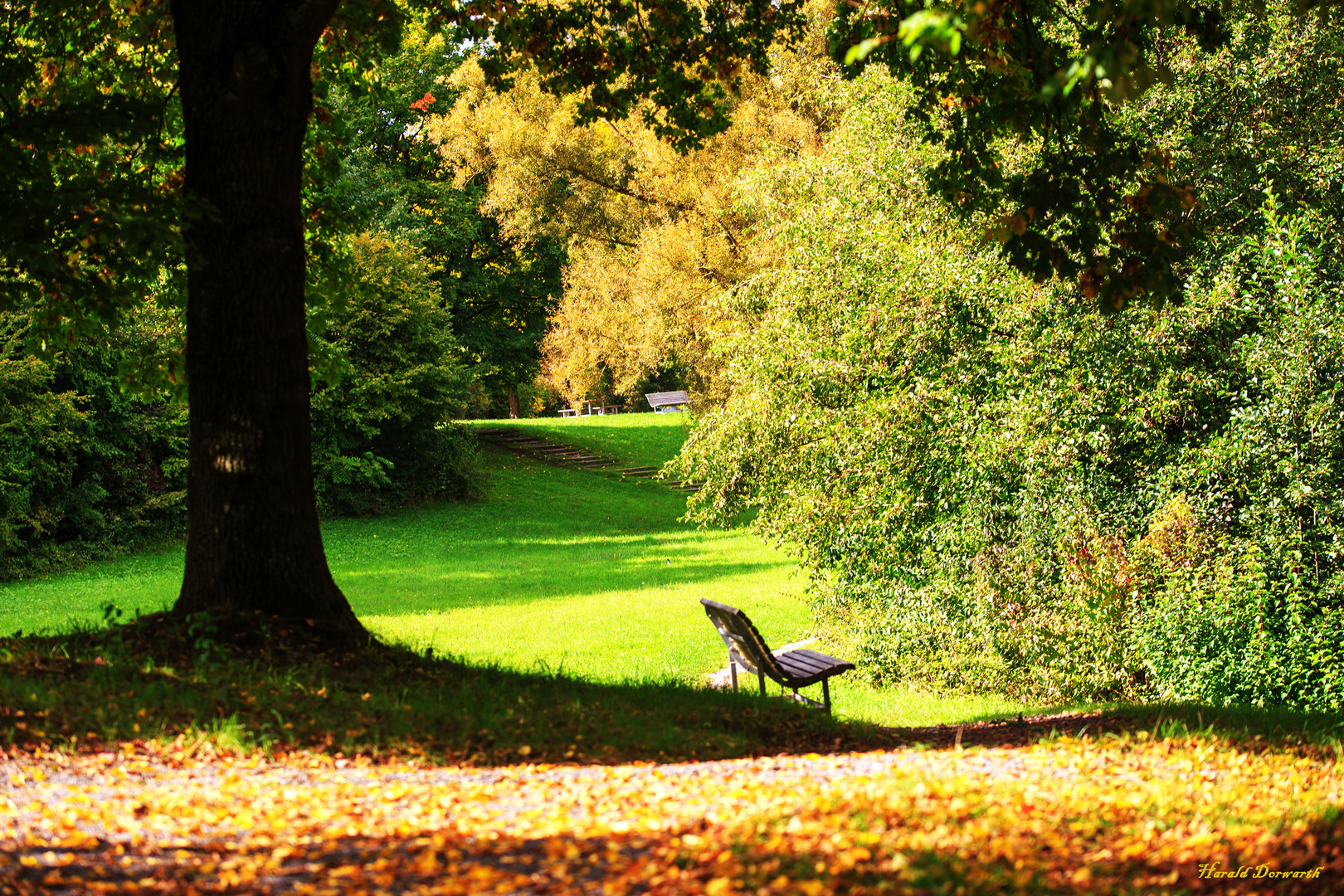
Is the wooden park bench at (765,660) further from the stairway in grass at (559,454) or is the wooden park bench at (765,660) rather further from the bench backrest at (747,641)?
the stairway in grass at (559,454)

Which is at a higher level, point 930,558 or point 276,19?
point 276,19

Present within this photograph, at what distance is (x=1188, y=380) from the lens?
9.28 metres

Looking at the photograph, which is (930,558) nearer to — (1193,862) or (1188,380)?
(1188,380)

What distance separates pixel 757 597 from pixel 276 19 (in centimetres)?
1199

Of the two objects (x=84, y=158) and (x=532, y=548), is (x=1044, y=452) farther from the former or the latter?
(x=532, y=548)

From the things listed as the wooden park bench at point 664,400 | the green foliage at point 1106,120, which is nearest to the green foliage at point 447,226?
the wooden park bench at point 664,400

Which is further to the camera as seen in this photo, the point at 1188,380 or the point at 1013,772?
the point at 1188,380

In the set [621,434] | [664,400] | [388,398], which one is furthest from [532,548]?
[664,400]

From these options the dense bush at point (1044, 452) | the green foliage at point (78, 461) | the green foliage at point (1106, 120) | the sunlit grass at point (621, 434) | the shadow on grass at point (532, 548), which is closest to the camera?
the green foliage at point (1106, 120)

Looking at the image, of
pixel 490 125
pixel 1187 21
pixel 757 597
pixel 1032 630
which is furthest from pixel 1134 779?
pixel 490 125

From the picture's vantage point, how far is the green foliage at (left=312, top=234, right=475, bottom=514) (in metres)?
25.5

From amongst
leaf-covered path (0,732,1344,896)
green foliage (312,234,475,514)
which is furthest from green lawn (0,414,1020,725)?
leaf-covered path (0,732,1344,896)

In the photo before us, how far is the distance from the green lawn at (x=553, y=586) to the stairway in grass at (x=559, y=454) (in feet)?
6.00

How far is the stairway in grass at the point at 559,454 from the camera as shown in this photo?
109ft
